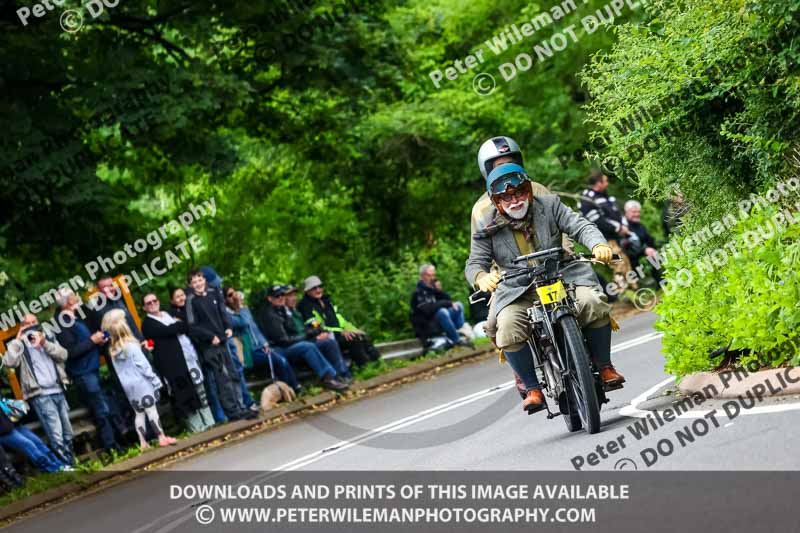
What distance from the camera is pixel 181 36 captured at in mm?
22250

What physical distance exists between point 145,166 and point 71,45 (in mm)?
4477

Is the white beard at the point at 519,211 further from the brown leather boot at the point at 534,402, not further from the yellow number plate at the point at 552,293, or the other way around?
the brown leather boot at the point at 534,402

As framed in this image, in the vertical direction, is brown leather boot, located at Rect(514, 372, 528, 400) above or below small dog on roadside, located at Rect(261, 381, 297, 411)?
below

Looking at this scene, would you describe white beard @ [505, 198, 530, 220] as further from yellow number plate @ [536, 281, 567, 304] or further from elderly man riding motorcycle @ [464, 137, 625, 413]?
yellow number plate @ [536, 281, 567, 304]

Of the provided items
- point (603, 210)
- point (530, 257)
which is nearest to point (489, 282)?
point (530, 257)

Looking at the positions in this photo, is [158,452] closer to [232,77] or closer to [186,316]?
[186,316]

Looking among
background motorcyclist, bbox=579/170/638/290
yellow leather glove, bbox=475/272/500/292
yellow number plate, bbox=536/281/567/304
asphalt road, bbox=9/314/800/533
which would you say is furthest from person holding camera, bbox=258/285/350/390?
yellow number plate, bbox=536/281/567/304

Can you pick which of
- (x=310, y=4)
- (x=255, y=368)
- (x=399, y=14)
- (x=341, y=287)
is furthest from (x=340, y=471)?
(x=399, y=14)

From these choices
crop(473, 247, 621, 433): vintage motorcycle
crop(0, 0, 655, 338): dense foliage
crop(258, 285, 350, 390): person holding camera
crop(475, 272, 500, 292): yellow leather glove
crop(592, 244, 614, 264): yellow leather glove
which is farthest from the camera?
crop(0, 0, 655, 338): dense foliage

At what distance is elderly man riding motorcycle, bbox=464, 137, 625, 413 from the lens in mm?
10375

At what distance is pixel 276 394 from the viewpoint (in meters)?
20.1

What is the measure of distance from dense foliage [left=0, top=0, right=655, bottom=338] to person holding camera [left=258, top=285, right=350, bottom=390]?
10.5ft

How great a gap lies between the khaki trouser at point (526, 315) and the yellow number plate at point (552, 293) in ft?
0.71

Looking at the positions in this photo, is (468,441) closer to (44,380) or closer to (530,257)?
(530,257)
